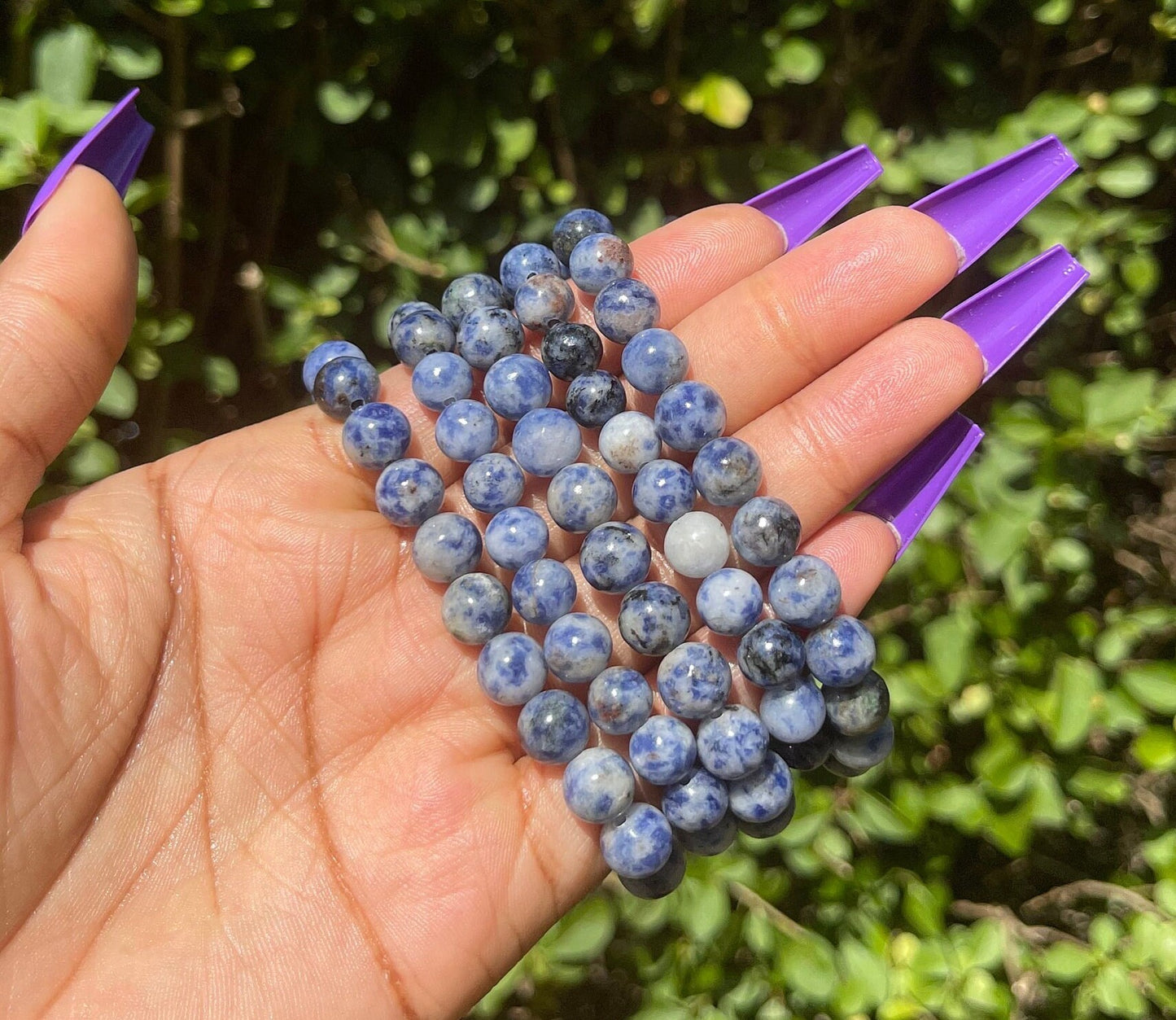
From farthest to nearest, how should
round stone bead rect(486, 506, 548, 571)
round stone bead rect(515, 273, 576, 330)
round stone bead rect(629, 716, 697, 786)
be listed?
1. round stone bead rect(515, 273, 576, 330)
2. round stone bead rect(486, 506, 548, 571)
3. round stone bead rect(629, 716, 697, 786)

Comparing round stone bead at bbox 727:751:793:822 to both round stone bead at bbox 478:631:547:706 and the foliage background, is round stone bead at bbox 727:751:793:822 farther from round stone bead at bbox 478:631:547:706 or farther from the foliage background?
the foliage background

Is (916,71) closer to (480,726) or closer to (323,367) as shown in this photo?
(323,367)

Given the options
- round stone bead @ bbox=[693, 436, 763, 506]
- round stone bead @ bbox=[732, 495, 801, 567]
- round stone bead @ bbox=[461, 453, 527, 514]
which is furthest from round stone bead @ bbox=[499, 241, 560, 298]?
round stone bead @ bbox=[732, 495, 801, 567]

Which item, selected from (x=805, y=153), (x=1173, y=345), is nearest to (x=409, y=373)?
(x=805, y=153)

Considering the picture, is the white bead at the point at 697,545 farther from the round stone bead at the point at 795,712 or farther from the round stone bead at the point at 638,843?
the round stone bead at the point at 638,843

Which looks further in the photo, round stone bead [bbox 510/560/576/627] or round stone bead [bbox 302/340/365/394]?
round stone bead [bbox 302/340/365/394]
